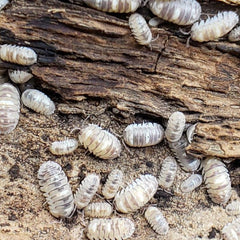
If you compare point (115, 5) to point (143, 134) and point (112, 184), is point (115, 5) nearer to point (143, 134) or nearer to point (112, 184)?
point (143, 134)

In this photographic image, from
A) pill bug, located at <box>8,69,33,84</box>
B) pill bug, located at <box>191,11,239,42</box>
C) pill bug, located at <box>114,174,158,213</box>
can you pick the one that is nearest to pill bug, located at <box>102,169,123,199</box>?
pill bug, located at <box>114,174,158,213</box>

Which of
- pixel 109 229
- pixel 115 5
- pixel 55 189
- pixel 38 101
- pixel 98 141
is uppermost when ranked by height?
pixel 115 5

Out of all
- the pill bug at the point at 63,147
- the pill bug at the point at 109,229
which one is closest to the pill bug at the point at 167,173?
the pill bug at the point at 109,229

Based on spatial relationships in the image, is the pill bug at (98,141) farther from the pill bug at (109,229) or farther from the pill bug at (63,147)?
the pill bug at (109,229)

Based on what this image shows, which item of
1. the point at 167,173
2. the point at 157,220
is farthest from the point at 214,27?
the point at 157,220

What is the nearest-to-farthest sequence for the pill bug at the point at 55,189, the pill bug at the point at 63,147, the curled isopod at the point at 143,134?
the pill bug at the point at 55,189 → the pill bug at the point at 63,147 → the curled isopod at the point at 143,134
